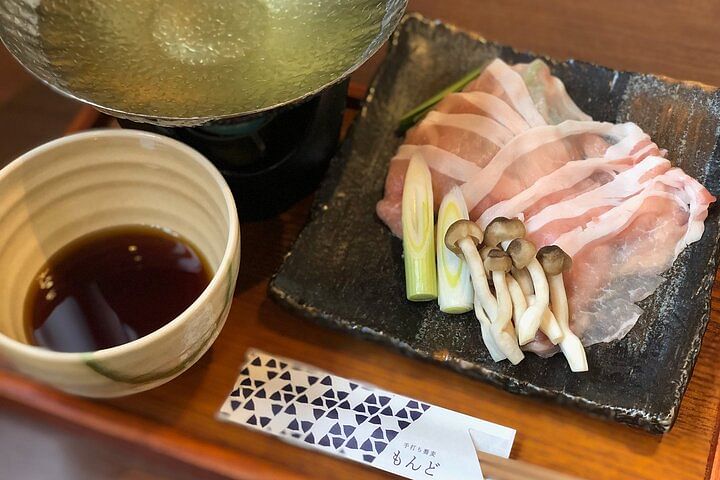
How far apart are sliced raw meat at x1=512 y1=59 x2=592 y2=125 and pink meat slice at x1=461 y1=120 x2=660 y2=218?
57 mm

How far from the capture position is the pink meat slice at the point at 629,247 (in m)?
1.10

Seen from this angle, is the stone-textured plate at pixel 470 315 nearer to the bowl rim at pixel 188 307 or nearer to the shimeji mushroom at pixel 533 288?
the shimeji mushroom at pixel 533 288

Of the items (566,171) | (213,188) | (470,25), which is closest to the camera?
(213,188)

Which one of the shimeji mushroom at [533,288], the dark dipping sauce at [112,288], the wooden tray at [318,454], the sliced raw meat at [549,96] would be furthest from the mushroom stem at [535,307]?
the dark dipping sauce at [112,288]

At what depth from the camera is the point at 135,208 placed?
1.10m

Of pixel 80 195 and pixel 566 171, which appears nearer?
pixel 80 195

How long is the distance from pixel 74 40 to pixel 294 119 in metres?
0.36

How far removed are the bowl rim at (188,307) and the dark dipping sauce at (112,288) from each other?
8 cm

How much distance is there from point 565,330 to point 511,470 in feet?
0.74

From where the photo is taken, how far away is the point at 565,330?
1.05 metres

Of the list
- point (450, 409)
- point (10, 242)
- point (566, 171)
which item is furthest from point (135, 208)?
point (566, 171)

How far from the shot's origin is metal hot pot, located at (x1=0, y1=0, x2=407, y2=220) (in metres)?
0.99

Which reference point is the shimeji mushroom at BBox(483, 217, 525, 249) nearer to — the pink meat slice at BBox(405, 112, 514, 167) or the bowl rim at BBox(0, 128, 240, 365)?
the pink meat slice at BBox(405, 112, 514, 167)

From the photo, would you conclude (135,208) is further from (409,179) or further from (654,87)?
(654,87)
